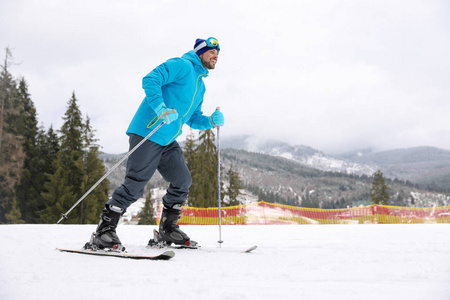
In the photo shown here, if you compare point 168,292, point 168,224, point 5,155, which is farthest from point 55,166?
point 168,292

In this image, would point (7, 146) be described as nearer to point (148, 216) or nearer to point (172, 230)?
point (172, 230)

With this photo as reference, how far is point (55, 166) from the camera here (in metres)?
27.2

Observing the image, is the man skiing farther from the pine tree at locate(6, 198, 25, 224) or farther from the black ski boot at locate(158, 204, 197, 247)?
the pine tree at locate(6, 198, 25, 224)

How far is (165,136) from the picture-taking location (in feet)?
10.5

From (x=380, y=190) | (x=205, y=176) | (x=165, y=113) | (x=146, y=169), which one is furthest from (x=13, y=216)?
(x=380, y=190)

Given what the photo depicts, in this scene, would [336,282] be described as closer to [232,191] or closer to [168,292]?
[168,292]

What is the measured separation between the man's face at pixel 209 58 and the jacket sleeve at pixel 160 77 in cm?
33

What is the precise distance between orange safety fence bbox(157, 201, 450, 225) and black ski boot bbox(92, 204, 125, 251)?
15.7 metres

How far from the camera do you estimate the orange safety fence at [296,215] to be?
19.4 metres

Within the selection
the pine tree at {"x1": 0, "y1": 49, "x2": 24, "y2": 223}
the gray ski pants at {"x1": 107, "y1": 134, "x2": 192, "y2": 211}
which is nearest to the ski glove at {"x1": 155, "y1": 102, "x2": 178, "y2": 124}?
the gray ski pants at {"x1": 107, "y1": 134, "x2": 192, "y2": 211}

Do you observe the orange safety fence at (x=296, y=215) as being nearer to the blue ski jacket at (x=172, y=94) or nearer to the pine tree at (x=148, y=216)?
the blue ski jacket at (x=172, y=94)

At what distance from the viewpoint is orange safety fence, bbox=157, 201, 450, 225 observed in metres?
19.4

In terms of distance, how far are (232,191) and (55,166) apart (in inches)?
801

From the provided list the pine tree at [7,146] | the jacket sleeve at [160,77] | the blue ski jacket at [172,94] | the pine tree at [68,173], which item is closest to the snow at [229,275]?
the blue ski jacket at [172,94]
